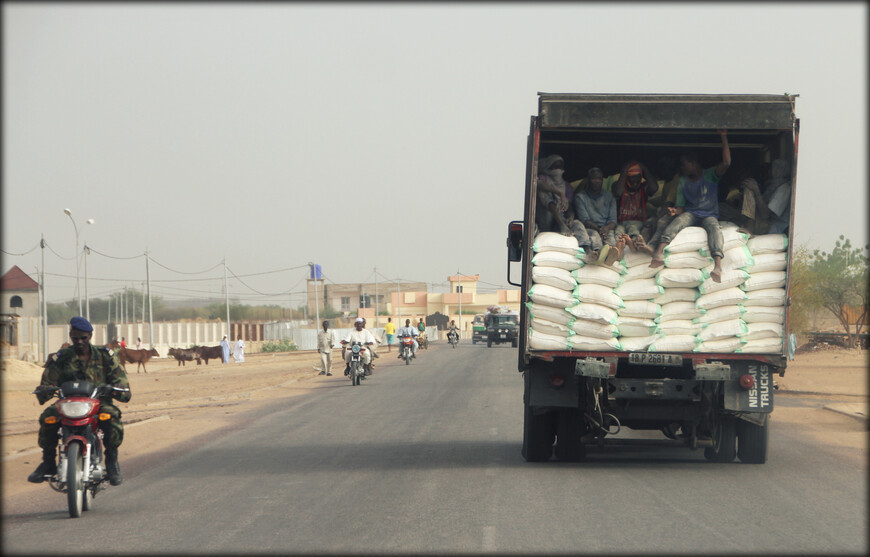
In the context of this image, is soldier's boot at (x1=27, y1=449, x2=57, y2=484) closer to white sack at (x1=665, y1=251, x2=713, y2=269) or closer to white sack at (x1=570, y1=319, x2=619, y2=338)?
white sack at (x1=570, y1=319, x2=619, y2=338)

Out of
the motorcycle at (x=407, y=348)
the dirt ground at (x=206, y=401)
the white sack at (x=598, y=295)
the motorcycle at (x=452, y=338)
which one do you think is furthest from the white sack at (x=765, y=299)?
the motorcycle at (x=452, y=338)

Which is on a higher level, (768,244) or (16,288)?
(768,244)

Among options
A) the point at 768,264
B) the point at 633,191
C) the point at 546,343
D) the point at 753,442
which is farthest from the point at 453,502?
the point at 633,191

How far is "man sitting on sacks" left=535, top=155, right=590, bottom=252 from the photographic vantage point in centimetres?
1036

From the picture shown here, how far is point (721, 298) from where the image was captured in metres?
9.88

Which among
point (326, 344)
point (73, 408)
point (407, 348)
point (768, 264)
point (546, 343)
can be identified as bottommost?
point (407, 348)

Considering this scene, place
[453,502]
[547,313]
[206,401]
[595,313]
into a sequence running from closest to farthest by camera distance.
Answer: [453,502] < [595,313] < [547,313] < [206,401]

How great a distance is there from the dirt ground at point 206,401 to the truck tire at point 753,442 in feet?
8.99

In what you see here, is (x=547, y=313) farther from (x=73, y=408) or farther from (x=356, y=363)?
(x=356, y=363)

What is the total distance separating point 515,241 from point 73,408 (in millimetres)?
5367

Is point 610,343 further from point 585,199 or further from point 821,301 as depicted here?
point 821,301

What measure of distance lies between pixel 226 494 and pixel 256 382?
77.5 feet

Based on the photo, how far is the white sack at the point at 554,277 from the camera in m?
10.1

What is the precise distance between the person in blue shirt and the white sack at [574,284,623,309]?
551 mm
